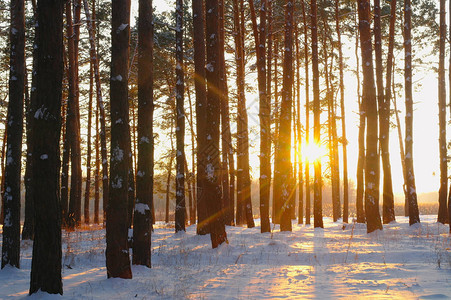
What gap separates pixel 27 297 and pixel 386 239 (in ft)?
32.7

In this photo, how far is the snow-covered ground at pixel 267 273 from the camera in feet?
18.2

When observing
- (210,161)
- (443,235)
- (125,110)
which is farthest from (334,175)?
(125,110)

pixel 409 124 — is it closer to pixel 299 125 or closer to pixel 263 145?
pixel 299 125

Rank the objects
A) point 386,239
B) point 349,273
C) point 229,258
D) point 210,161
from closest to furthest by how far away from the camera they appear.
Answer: point 349,273
point 229,258
point 210,161
point 386,239

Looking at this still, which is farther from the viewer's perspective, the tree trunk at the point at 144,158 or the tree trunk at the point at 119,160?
the tree trunk at the point at 144,158

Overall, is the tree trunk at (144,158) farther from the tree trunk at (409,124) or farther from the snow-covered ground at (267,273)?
the tree trunk at (409,124)

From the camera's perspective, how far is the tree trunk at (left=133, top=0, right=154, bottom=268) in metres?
7.45

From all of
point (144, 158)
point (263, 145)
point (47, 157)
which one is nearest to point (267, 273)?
point (144, 158)

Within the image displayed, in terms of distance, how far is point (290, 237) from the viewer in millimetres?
12852

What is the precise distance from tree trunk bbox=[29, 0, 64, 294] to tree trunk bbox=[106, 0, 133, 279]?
1137mm

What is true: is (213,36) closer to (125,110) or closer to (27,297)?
(125,110)

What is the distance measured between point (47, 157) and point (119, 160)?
1.35m

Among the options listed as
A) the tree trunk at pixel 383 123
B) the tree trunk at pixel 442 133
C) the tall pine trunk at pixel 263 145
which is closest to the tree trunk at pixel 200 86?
the tall pine trunk at pixel 263 145

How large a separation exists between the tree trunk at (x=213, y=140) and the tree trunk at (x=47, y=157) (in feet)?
16.1
